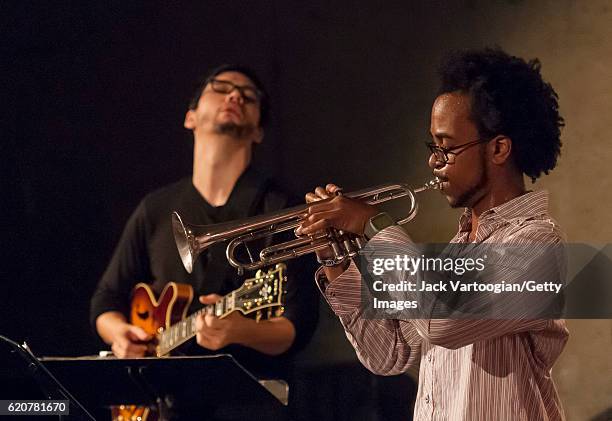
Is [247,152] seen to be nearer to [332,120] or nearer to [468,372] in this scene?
[332,120]

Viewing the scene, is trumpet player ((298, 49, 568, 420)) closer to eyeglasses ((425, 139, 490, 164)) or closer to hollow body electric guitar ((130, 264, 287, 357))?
eyeglasses ((425, 139, 490, 164))

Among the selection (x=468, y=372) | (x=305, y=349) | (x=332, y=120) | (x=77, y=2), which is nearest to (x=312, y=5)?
(x=332, y=120)

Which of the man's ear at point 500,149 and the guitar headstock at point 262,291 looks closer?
the man's ear at point 500,149

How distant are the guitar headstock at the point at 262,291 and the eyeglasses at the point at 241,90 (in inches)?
31.9

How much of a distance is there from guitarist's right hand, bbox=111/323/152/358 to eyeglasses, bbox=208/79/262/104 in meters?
1.04

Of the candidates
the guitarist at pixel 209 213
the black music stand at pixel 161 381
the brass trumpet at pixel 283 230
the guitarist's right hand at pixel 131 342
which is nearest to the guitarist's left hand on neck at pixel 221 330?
the guitarist at pixel 209 213

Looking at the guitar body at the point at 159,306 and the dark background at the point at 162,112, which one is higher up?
the dark background at the point at 162,112

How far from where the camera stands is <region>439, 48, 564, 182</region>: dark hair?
2549 millimetres

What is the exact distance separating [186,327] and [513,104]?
1.64m

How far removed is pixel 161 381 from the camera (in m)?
2.73

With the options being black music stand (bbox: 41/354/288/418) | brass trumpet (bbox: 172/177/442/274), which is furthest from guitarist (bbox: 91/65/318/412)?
black music stand (bbox: 41/354/288/418)

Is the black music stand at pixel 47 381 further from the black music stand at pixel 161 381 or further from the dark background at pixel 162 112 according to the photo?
the dark background at pixel 162 112

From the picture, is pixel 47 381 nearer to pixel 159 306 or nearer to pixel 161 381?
pixel 161 381

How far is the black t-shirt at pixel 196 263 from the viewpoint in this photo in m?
3.64
